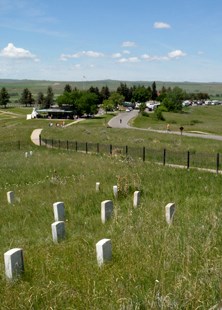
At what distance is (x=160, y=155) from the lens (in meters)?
29.1

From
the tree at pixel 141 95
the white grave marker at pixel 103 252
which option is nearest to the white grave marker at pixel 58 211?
the white grave marker at pixel 103 252

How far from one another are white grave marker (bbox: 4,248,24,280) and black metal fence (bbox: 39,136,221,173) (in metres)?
15.1

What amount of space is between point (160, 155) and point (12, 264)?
2335cm

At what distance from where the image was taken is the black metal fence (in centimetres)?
2404

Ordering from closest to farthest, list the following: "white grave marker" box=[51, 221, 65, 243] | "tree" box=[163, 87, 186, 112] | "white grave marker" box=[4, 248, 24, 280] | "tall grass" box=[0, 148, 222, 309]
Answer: "tall grass" box=[0, 148, 222, 309]
"white grave marker" box=[4, 248, 24, 280]
"white grave marker" box=[51, 221, 65, 243]
"tree" box=[163, 87, 186, 112]

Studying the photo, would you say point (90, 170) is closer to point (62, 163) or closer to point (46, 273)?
point (62, 163)

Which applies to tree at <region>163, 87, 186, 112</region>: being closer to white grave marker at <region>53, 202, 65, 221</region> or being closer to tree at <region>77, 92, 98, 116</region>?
tree at <region>77, 92, 98, 116</region>

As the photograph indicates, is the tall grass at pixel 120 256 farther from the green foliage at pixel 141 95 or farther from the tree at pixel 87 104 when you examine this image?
the green foliage at pixel 141 95

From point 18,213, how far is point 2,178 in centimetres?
903

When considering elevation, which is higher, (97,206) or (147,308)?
Answer: (147,308)

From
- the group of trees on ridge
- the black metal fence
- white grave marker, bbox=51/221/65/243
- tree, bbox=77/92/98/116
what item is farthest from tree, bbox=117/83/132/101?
white grave marker, bbox=51/221/65/243

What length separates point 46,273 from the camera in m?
6.52

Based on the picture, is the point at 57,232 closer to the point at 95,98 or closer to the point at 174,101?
the point at 95,98

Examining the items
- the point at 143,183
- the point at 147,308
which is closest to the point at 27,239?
the point at 147,308
